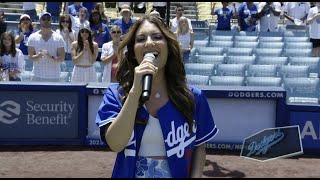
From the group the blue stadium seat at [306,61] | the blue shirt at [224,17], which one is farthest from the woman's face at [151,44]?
the blue shirt at [224,17]

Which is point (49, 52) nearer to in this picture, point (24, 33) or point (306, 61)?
point (24, 33)

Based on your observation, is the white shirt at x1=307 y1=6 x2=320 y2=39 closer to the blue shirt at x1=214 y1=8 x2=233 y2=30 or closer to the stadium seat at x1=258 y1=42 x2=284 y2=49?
the stadium seat at x1=258 y1=42 x2=284 y2=49

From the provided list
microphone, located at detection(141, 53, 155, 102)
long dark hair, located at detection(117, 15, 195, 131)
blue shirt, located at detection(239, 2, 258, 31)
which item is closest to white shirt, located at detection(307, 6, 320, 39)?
blue shirt, located at detection(239, 2, 258, 31)

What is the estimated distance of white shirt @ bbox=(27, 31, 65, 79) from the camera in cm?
929

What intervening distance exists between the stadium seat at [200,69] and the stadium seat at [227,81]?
74cm

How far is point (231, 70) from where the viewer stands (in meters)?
11.1

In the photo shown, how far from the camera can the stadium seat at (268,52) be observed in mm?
12305

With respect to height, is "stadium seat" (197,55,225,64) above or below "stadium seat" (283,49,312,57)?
below

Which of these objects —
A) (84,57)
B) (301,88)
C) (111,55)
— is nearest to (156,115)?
(84,57)

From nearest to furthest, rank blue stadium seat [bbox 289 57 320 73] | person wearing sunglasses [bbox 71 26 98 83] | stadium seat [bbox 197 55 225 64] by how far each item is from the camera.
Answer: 1. person wearing sunglasses [bbox 71 26 98 83]
2. blue stadium seat [bbox 289 57 320 73]
3. stadium seat [bbox 197 55 225 64]

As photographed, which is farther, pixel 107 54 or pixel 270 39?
pixel 270 39

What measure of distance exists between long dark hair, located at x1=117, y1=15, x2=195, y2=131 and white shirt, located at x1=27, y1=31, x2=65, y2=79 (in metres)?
6.92

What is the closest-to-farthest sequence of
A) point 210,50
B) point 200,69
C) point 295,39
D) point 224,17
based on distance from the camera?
point 200,69 < point 210,50 < point 295,39 < point 224,17

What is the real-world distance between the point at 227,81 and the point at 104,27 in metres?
2.46
